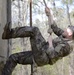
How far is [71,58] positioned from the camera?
1409 cm

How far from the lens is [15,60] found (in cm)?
382

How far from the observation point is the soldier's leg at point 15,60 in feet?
12.4

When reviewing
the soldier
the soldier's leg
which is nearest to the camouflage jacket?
the soldier

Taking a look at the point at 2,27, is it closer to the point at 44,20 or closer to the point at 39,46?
the point at 39,46

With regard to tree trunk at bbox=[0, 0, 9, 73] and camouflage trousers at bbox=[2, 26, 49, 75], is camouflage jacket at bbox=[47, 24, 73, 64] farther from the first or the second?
tree trunk at bbox=[0, 0, 9, 73]

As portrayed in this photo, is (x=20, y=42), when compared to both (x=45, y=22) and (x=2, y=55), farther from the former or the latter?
(x=2, y=55)

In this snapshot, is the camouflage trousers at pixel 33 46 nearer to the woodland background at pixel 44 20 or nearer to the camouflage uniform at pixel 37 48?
the camouflage uniform at pixel 37 48

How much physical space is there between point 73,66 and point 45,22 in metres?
2.58

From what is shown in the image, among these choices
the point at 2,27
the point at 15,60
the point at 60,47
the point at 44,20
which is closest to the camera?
the point at 60,47

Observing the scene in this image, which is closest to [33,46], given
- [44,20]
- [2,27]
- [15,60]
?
[15,60]

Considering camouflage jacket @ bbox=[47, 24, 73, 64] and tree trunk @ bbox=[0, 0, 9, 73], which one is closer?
camouflage jacket @ bbox=[47, 24, 73, 64]

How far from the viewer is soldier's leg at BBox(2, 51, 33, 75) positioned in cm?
377

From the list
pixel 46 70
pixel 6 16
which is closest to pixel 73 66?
pixel 46 70

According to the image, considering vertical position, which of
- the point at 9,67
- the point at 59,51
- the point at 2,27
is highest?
the point at 2,27
